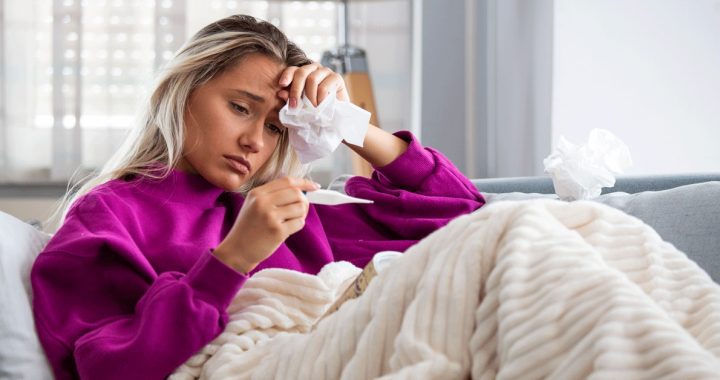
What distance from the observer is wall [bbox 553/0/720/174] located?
2.91 metres

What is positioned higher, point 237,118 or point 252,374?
point 237,118

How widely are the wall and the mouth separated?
1.75m

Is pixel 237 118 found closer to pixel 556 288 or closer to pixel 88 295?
pixel 88 295

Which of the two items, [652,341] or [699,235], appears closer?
[652,341]

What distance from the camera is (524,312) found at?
0.81 meters

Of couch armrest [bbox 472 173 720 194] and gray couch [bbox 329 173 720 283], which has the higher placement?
gray couch [bbox 329 173 720 283]

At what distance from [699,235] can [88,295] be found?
88cm

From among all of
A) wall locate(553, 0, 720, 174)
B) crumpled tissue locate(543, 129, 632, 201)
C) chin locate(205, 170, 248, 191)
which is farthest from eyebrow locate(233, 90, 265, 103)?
wall locate(553, 0, 720, 174)

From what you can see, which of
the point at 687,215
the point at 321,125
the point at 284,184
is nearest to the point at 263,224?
the point at 284,184

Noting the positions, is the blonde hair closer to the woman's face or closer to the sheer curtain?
the woman's face

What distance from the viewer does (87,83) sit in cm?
371

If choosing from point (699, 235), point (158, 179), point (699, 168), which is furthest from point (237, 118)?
point (699, 168)

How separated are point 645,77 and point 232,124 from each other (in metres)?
1.94

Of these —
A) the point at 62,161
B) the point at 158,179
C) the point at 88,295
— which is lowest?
the point at 62,161
